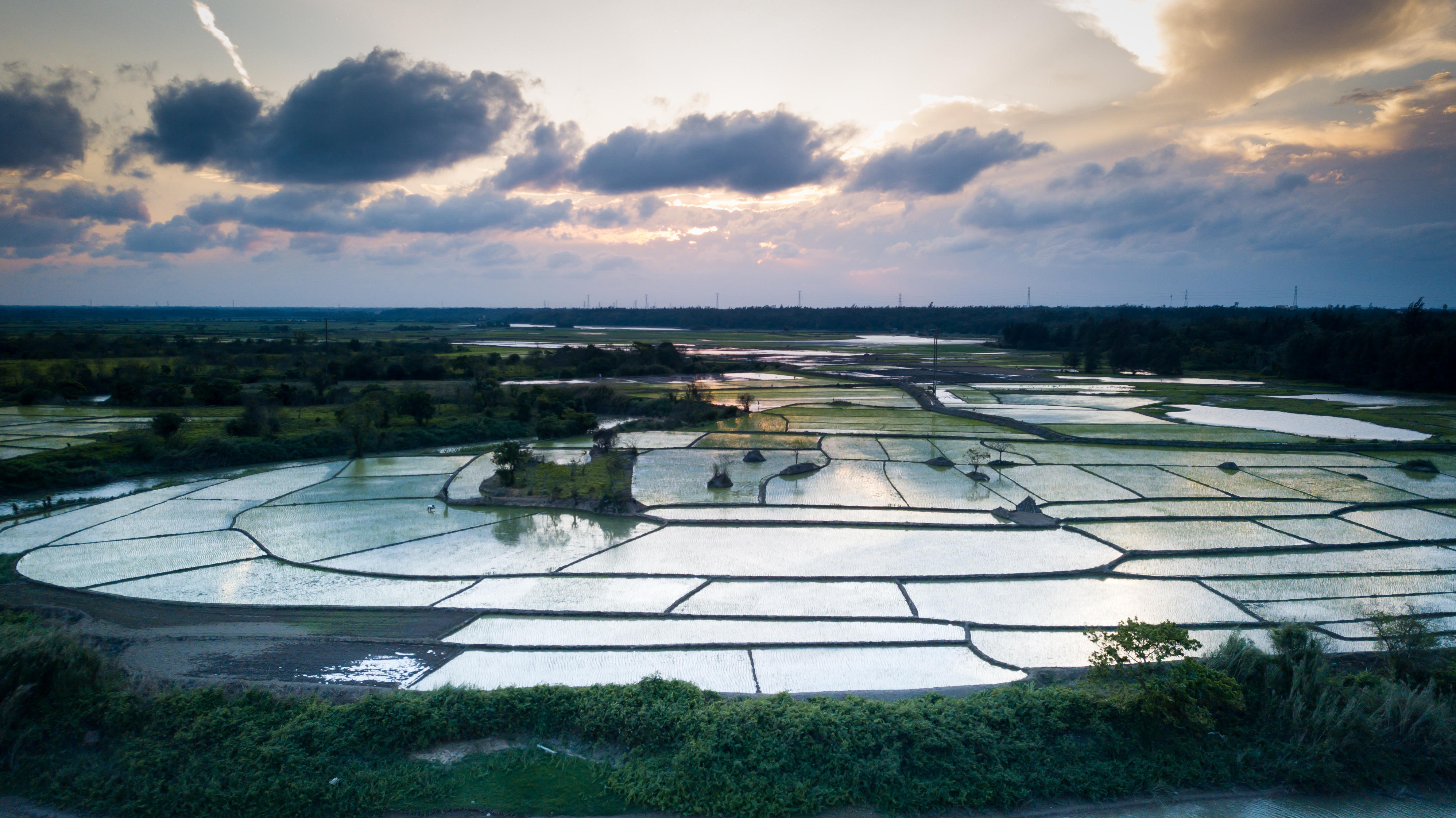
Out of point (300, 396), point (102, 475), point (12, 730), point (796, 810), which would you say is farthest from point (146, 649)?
point (300, 396)

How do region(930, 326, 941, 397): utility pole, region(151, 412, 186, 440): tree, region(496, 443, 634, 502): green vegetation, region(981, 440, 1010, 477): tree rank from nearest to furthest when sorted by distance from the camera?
1. region(496, 443, 634, 502): green vegetation
2. region(981, 440, 1010, 477): tree
3. region(151, 412, 186, 440): tree
4. region(930, 326, 941, 397): utility pole

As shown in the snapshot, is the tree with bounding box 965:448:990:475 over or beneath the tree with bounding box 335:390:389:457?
beneath

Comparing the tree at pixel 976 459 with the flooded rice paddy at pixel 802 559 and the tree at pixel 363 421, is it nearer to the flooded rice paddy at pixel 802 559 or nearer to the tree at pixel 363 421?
the flooded rice paddy at pixel 802 559

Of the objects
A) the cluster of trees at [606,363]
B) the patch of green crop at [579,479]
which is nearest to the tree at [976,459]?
the patch of green crop at [579,479]

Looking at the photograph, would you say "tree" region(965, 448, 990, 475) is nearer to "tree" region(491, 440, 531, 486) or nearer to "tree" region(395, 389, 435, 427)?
"tree" region(491, 440, 531, 486)

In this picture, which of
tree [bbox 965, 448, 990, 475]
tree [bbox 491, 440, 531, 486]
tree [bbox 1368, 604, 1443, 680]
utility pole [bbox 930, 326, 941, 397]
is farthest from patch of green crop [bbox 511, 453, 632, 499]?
utility pole [bbox 930, 326, 941, 397]

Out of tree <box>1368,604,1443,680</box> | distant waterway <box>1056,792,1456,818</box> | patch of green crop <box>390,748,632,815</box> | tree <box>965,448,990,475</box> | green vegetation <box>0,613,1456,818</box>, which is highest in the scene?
tree <box>965,448,990,475</box>

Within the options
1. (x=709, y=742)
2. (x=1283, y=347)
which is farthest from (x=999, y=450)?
(x=1283, y=347)
